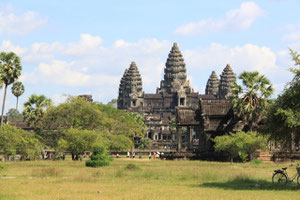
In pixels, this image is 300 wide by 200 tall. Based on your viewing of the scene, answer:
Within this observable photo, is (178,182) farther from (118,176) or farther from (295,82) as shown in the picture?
(295,82)

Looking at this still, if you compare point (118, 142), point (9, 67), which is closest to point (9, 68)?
point (9, 67)

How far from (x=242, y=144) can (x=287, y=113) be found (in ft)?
95.6

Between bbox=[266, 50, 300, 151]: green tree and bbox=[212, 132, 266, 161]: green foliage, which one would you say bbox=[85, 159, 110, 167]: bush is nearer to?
bbox=[212, 132, 266, 161]: green foliage

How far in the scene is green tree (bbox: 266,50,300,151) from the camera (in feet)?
87.2

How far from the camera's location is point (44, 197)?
2227 cm

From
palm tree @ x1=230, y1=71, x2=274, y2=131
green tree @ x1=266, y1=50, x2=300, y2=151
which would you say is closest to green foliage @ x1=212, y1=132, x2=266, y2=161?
palm tree @ x1=230, y1=71, x2=274, y2=131

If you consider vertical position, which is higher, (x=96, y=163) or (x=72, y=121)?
(x=72, y=121)

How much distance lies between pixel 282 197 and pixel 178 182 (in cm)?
898

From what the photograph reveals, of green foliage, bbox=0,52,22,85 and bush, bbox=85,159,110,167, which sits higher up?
green foliage, bbox=0,52,22,85

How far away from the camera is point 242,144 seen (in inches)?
2169

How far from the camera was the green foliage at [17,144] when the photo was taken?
176ft

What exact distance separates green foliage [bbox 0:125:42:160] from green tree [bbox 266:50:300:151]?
3256cm

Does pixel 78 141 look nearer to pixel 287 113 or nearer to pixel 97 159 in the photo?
pixel 97 159

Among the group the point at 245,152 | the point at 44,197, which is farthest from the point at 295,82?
the point at 245,152
